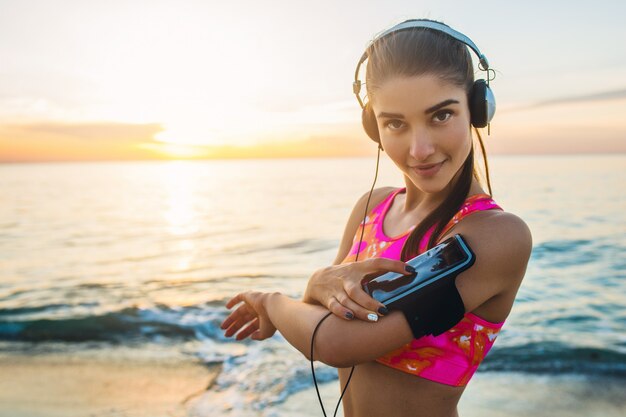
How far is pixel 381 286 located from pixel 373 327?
123mm

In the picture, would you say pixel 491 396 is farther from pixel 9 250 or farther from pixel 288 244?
pixel 9 250

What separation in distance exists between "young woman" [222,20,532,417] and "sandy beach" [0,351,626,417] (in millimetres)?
2411

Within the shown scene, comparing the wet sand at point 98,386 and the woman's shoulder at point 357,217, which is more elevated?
the woman's shoulder at point 357,217

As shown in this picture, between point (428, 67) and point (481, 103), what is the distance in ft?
0.92

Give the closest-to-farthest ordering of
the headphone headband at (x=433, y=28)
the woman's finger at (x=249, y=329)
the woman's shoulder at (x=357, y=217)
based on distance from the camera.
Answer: the headphone headband at (x=433, y=28) → the woman's finger at (x=249, y=329) → the woman's shoulder at (x=357, y=217)

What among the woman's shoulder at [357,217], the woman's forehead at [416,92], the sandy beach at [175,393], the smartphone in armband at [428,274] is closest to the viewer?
the smartphone in armband at [428,274]

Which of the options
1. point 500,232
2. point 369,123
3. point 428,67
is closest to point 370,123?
point 369,123

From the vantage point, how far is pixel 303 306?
1792mm

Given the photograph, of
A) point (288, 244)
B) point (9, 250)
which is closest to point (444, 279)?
point (288, 244)

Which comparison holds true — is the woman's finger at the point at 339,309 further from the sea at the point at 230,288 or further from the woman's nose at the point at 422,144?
the sea at the point at 230,288

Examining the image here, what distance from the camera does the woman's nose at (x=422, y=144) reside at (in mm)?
1686

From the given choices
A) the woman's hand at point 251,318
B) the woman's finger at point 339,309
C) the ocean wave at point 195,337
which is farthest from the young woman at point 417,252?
the ocean wave at point 195,337

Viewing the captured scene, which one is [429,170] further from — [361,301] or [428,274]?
[361,301]

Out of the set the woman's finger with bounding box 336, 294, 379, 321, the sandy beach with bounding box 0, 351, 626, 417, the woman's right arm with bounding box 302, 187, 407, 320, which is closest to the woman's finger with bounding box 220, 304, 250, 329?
the woman's right arm with bounding box 302, 187, 407, 320
